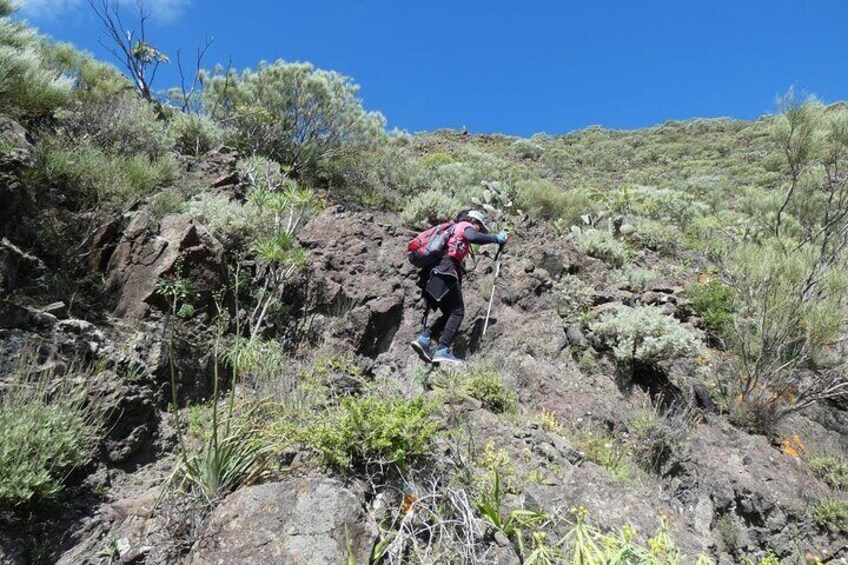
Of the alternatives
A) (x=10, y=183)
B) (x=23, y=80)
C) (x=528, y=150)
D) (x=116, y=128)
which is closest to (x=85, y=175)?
(x=10, y=183)

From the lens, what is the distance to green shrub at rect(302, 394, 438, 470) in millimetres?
3854

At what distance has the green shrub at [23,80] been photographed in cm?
631

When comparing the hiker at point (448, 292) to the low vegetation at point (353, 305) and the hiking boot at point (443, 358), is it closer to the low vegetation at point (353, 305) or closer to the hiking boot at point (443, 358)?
the hiking boot at point (443, 358)

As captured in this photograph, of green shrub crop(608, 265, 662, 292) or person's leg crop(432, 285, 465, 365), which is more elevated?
green shrub crop(608, 265, 662, 292)

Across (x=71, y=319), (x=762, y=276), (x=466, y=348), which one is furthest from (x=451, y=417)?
(x=762, y=276)

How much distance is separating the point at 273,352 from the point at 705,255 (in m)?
10.4

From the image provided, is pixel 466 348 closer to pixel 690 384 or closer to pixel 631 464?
pixel 631 464

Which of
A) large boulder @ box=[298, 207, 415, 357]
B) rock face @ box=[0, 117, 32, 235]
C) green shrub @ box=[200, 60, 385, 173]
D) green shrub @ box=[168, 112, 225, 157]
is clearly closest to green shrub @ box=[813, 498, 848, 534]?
large boulder @ box=[298, 207, 415, 357]

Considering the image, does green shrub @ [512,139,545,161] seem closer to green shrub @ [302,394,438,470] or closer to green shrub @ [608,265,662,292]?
green shrub @ [608,265,662,292]

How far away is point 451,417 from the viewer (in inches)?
201

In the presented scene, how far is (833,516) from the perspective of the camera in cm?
536

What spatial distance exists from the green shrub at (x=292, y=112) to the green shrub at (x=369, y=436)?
8716mm

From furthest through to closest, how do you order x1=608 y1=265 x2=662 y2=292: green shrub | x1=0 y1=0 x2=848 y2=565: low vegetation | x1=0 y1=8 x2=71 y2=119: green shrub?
x1=608 y1=265 x2=662 y2=292: green shrub → x1=0 y1=8 x2=71 y2=119: green shrub → x1=0 y1=0 x2=848 y2=565: low vegetation

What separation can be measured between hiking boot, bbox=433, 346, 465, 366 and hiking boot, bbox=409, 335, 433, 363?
80 millimetres
